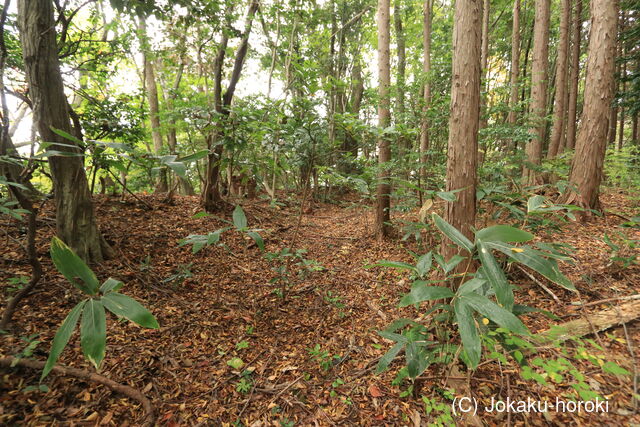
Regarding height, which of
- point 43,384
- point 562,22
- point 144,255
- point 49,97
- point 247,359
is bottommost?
point 247,359

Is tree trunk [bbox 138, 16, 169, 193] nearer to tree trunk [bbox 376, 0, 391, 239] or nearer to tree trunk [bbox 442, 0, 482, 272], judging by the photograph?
tree trunk [bbox 376, 0, 391, 239]

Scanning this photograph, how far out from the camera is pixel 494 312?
36.6 inches

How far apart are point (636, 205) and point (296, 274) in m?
6.84

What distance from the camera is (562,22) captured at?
726 cm

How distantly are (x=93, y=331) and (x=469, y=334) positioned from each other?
3.97 feet

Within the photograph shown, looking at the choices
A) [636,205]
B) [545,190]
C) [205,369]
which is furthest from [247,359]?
[636,205]

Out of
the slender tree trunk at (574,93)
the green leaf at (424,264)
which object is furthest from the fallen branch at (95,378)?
the slender tree trunk at (574,93)

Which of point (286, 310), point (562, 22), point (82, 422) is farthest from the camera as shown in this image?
point (562, 22)

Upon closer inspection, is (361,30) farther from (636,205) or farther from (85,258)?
(85,258)

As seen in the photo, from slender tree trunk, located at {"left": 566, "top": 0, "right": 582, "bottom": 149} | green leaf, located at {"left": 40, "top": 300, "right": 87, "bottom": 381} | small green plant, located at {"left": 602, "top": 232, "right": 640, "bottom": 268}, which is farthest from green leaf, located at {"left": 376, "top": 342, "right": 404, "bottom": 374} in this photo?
slender tree trunk, located at {"left": 566, "top": 0, "right": 582, "bottom": 149}

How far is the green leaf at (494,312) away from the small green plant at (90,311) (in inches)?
41.7

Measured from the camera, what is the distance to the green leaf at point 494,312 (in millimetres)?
875

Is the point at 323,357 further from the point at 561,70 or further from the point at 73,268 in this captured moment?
the point at 561,70

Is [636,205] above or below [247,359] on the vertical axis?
above
